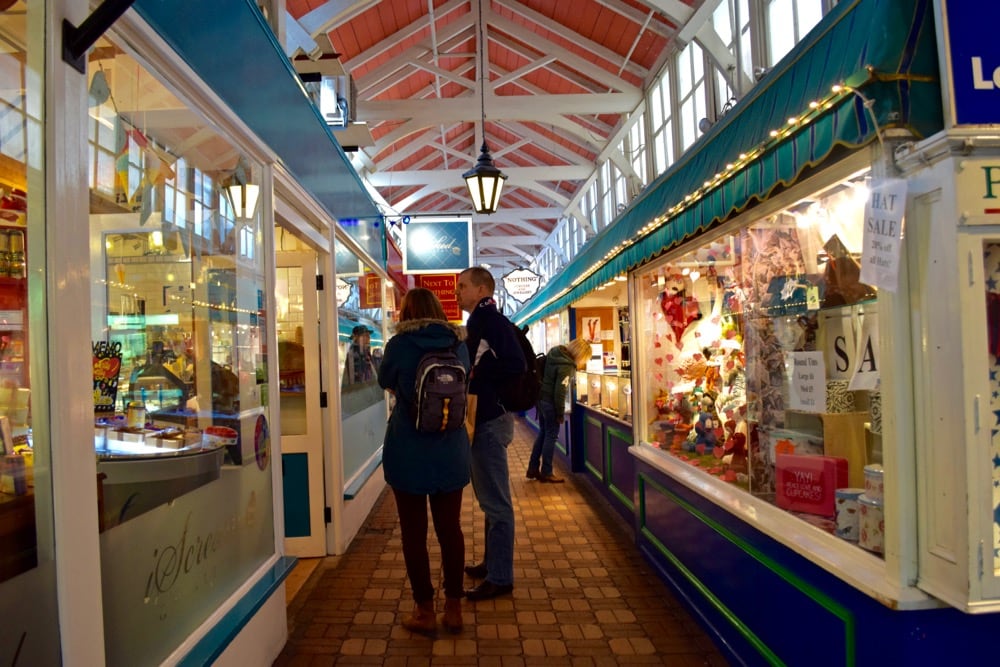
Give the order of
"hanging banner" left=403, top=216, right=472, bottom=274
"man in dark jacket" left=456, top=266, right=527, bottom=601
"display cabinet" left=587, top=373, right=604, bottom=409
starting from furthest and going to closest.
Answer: "hanging banner" left=403, top=216, right=472, bottom=274 → "display cabinet" left=587, top=373, right=604, bottom=409 → "man in dark jacket" left=456, top=266, right=527, bottom=601

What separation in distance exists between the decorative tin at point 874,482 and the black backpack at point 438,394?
1648 millimetres

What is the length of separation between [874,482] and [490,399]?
1895mm

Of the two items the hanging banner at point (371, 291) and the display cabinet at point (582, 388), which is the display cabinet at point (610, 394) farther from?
Result: the hanging banner at point (371, 291)

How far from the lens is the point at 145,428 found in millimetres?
2061

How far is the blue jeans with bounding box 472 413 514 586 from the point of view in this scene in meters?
3.58

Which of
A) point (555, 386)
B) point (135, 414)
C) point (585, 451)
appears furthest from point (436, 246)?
point (135, 414)

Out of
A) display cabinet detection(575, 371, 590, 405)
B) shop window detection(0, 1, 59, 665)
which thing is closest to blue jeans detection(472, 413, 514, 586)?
shop window detection(0, 1, 59, 665)

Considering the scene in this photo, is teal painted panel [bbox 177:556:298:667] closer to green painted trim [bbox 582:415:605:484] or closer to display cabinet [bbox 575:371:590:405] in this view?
green painted trim [bbox 582:415:605:484]

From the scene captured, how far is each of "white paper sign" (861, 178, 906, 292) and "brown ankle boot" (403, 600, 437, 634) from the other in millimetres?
2470

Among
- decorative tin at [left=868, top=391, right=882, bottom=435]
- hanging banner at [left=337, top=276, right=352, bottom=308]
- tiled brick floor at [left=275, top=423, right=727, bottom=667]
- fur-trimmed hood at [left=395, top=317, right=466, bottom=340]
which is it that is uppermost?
hanging banner at [left=337, top=276, right=352, bottom=308]

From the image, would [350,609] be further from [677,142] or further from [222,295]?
[677,142]

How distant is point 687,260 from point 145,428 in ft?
10.5

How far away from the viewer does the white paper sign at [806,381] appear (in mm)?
2803

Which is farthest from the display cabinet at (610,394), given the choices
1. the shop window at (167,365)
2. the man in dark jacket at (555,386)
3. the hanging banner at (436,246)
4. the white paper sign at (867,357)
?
the shop window at (167,365)
